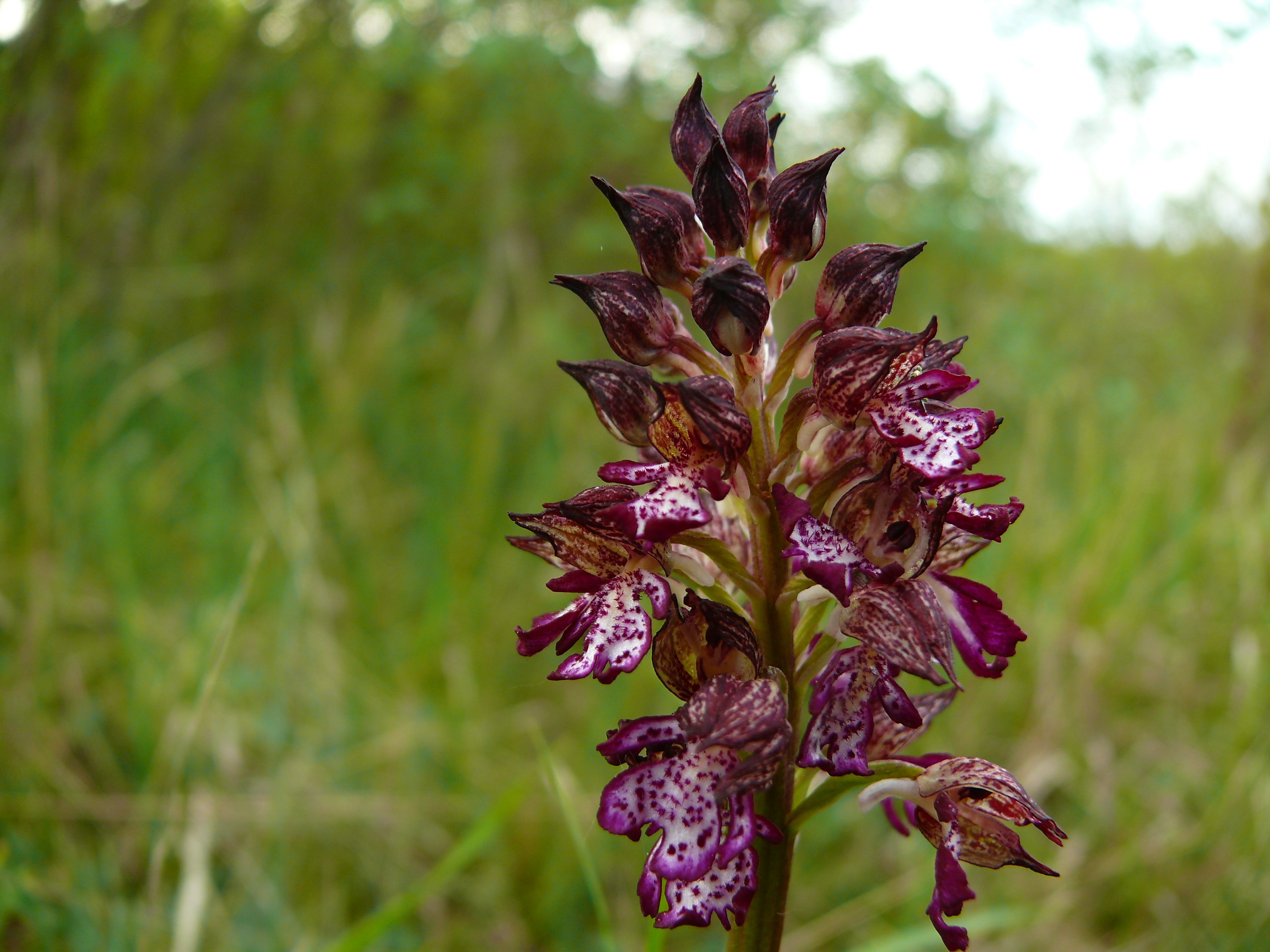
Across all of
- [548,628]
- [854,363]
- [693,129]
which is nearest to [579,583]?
[548,628]

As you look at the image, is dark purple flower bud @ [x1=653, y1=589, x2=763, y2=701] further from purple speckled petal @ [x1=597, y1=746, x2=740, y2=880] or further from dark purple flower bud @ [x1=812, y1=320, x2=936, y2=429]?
dark purple flower bud @ [x1=812, y1=320, x2=936, y2=429]

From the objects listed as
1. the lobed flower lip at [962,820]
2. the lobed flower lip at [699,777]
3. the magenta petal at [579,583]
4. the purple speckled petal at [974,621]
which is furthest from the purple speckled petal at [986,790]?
the magenta petal at [579,583]

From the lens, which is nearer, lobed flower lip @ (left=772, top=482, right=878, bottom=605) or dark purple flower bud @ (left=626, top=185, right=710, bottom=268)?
lobed flower lip @ (left=772, top=482, right=878, bottom=605)

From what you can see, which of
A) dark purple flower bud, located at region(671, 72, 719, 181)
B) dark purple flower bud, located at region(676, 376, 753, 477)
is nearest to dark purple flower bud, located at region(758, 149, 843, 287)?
dark purple flower bud, located at region(671, 72, 719, 181)

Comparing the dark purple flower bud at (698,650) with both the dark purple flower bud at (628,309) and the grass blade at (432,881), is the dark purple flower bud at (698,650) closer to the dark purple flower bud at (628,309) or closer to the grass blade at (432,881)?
the dark purple flower bud at (628,309)

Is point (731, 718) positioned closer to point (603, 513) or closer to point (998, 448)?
point (603, 513)

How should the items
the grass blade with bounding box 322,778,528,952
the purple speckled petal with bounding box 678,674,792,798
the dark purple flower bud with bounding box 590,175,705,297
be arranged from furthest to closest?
the grass blade with bounding box 322,778,528,952 → the dark purple flower bud with bounding box 590,175,705,297 → the purple speckled petal with bounding box 678,674,792,798
